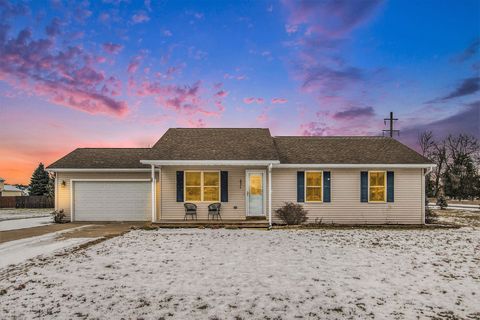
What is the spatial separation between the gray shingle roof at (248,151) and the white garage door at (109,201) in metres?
1.05

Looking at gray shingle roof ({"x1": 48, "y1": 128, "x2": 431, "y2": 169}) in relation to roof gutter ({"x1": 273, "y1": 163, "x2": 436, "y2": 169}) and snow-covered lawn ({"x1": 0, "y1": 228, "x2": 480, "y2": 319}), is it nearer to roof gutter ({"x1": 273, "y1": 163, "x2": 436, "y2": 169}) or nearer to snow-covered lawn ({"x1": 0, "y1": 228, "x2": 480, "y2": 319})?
roof gutter ({"x1": 273, "y1": 163, "x2": 436, "y2": 169})

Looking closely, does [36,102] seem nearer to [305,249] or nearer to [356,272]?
[305,249]

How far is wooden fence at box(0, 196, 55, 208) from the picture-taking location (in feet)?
104

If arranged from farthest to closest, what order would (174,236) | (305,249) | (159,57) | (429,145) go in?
(429,145) < (159,57) < (174,236) < (305,249)

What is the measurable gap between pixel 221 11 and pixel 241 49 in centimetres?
246

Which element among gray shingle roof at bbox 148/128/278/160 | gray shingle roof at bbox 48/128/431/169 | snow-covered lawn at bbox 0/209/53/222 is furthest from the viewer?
snow-covered lawn at bbox 0/209/53/222

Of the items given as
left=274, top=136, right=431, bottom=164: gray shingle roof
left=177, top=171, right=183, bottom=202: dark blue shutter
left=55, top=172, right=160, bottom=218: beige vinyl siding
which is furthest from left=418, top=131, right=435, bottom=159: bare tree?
left=55, top=172, right=160, bottom=218: beige vinyl siding

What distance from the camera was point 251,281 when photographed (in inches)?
→ 245

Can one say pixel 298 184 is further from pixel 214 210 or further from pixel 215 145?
pixel 215 145

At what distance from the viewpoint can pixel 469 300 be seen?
208 inches

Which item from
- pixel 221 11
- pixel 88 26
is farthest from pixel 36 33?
pixel 221 11

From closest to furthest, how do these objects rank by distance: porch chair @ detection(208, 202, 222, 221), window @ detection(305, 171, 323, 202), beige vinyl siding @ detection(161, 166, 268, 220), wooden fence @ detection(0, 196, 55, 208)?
1. porch chair @ detection(208, 202, 222, 221)
2. beige vinyl siding @ detection(161, 166, 268, 220)
3. window @ detection(305, 171, 323, 202)
4. wooden fence @ detection(0, 196, 55, 208)

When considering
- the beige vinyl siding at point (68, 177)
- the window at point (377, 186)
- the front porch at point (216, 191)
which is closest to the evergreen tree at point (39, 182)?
the beige vinyl siding at point (68, 177)

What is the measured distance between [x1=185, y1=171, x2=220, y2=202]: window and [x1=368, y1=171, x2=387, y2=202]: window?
719 centimetres
